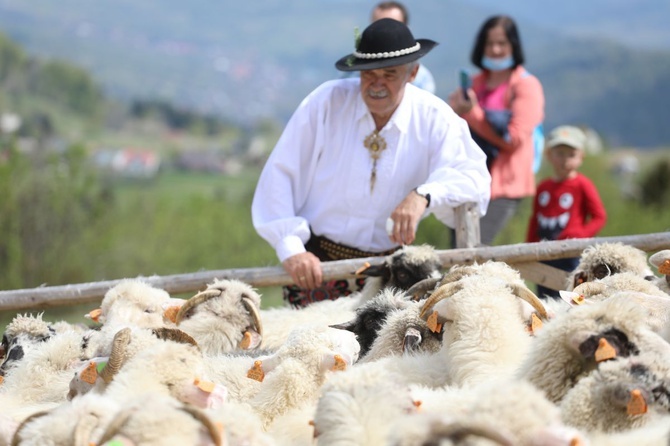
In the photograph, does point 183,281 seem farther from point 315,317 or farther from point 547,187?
point 547,187

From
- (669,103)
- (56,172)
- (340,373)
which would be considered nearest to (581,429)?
(340,373)

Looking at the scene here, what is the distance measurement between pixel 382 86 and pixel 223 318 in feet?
5.59

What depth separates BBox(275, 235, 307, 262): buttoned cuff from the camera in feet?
17.7

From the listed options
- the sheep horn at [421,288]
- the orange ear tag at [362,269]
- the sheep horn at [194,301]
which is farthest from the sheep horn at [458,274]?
the sheep horn at [194,301]

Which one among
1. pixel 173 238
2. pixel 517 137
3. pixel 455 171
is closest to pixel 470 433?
pixel 455 171

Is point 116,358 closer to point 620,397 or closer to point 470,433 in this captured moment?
point 470,433

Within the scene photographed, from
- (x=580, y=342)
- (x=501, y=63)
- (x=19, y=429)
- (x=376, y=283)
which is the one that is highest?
(x=501, y=63)

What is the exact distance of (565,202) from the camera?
7000mm

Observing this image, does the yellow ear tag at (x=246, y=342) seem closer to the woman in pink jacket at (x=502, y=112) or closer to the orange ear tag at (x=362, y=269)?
the orange ear tag at (x=362, y=269)

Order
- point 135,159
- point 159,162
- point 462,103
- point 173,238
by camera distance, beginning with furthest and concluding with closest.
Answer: point 159,162
point 135,159
point 173,238
point 462,103

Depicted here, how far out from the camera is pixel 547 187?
7168 millimetres

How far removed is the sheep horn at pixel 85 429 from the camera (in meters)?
2.75

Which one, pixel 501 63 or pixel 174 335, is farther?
pixel 501 63

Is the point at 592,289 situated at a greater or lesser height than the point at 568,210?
greater
